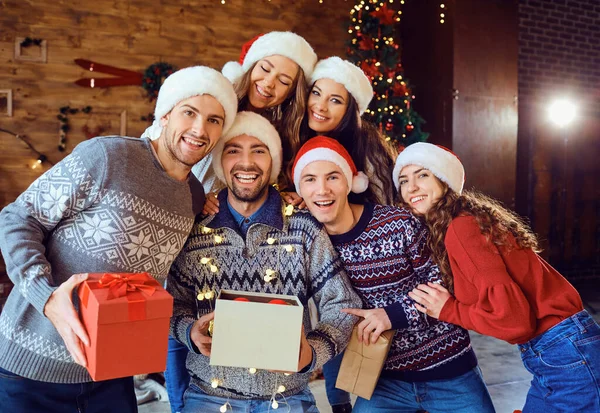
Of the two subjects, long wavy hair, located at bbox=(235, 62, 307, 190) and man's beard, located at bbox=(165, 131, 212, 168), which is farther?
long wavy hair, located at bbox=(235, 62, 307, 190)

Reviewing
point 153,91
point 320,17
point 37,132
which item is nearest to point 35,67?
point 37,132

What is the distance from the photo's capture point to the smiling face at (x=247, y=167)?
2.16 m

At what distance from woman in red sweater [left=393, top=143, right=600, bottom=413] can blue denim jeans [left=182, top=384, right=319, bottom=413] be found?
55 cm

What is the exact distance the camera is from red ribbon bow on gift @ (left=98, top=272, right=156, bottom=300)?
4.78 feet

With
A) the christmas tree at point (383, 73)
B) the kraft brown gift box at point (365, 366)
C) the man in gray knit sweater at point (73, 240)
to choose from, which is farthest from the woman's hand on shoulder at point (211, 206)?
the christmas tree at point (383, 73)

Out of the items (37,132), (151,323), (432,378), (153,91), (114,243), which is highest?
(153,91)

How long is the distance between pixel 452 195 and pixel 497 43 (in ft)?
16.1

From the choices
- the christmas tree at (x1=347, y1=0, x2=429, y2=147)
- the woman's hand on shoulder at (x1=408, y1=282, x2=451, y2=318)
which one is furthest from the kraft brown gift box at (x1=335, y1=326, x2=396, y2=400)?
the christmas tree at (x1=347, y1=0, x2=429, y2=147)

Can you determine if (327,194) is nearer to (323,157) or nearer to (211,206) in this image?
(323,157)

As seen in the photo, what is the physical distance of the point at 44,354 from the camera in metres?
1.70

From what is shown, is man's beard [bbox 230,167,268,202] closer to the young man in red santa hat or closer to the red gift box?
the young man in red santa hat

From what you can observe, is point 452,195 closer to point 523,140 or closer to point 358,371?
point 358,371

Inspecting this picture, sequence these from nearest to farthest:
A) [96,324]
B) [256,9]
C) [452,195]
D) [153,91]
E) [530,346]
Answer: [96,324] → [530,346] → [452,195] → [153,91] → [256,9]

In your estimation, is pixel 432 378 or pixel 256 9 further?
pixel 256 9
